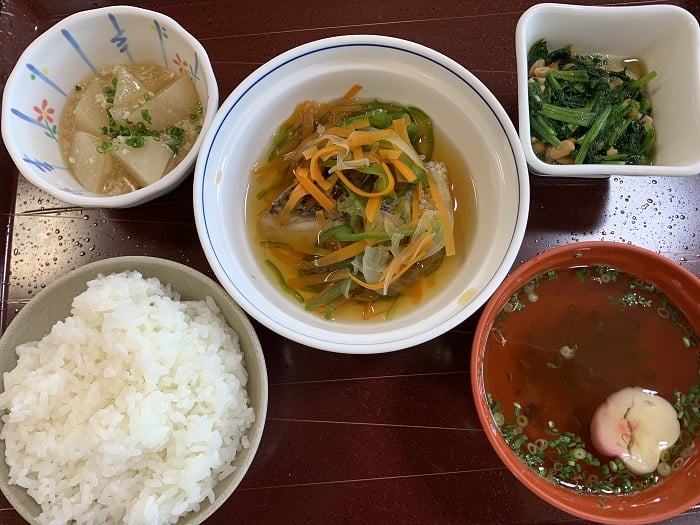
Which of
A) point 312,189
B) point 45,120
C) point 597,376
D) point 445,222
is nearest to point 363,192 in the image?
point 312,189

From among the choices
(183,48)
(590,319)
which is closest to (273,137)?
(183,48)

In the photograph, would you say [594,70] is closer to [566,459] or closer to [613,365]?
[613,365]

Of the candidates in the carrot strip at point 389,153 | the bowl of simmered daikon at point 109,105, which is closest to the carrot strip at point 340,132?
the carrot strip at point 389,153

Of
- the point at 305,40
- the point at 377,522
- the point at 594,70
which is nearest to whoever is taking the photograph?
the point at 377,522

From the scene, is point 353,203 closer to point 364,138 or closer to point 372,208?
point 372,208

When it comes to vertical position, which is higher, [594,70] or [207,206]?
[594,70]

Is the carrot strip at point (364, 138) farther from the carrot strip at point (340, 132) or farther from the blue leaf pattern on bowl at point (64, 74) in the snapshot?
the blue leaf pattern on bowl at point (64, 74)
